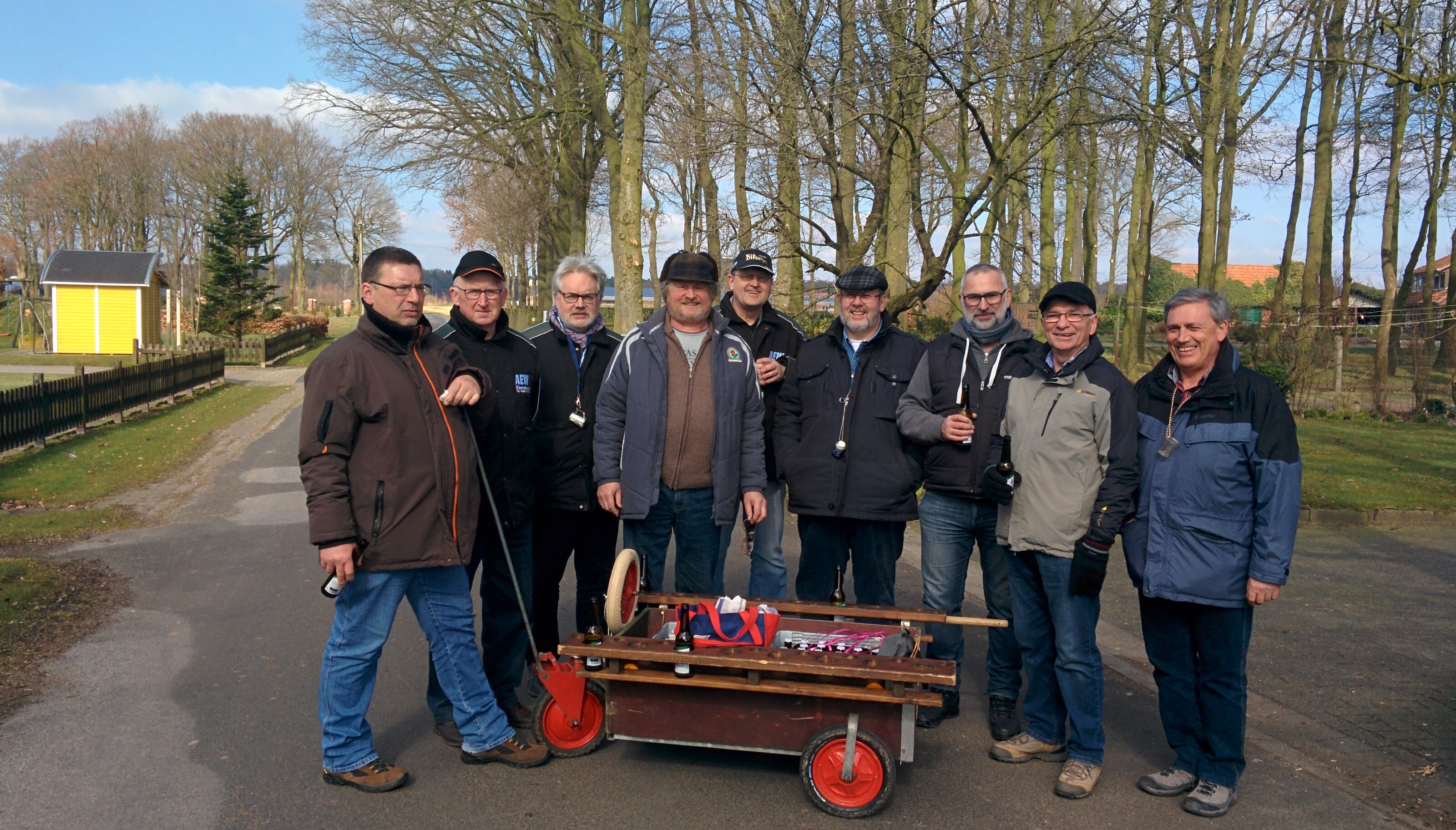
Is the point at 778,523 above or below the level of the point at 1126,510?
below

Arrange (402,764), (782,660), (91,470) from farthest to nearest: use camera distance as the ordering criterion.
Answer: (91,470)
(402,764)
(782,660)

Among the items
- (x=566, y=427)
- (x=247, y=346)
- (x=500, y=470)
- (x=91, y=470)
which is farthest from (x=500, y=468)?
(x=247, y=346)

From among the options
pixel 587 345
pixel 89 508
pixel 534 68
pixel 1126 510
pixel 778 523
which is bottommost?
pixel 89 508

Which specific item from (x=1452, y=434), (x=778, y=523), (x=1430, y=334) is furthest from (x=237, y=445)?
(x=1430, y=334)

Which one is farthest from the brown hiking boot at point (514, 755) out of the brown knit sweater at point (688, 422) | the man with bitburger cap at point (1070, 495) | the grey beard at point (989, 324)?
the grey beard at point (989, 324)

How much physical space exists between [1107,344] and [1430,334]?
14.8 m

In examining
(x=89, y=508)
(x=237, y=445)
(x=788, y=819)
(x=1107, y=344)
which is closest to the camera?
(x=788, y=819)

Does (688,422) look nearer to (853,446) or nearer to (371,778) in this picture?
(853,446)

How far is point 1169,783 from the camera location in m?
4.15

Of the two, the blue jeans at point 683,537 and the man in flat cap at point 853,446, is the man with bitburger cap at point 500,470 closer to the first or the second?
the blue jeans at point 683,537

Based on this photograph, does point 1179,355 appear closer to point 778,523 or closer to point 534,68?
point 778,523

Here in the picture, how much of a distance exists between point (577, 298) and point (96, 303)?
42.0m

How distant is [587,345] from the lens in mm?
5105

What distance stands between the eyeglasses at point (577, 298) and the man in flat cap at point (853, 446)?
1.09m
